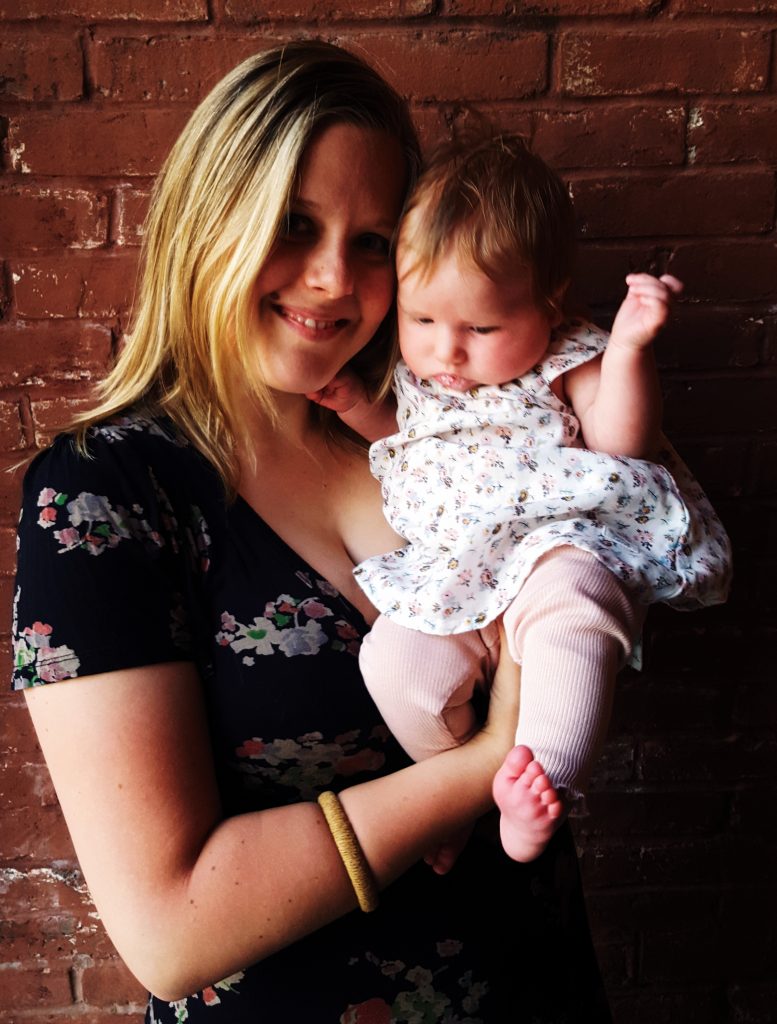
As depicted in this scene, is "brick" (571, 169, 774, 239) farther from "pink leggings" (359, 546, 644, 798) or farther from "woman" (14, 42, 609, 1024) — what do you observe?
"pink leggings" (359, 546, 644, 798)

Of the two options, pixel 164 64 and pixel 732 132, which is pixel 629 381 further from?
pixel 164 64

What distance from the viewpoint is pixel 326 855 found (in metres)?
1.12

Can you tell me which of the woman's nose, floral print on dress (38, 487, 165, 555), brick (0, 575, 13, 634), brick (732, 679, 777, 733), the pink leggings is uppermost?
the woman's nose

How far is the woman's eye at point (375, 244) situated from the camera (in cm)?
138

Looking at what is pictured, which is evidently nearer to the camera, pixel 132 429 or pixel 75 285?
pixel 132 429

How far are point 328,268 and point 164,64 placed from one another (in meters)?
0.61

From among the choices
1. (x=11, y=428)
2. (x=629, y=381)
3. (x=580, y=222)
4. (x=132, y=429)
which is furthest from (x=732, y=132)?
(x=11, y=428)

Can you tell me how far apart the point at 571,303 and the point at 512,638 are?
57 cm

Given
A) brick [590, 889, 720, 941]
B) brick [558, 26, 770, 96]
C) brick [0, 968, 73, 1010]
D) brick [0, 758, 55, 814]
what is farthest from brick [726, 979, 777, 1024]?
brick [558, 26, 770, 96]

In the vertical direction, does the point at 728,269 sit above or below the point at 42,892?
above

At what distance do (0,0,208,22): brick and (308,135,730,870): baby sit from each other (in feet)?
1.90

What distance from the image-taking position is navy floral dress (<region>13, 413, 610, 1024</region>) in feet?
3.67

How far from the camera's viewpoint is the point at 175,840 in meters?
1.08

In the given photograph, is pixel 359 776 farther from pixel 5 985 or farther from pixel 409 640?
pixel 5 985
